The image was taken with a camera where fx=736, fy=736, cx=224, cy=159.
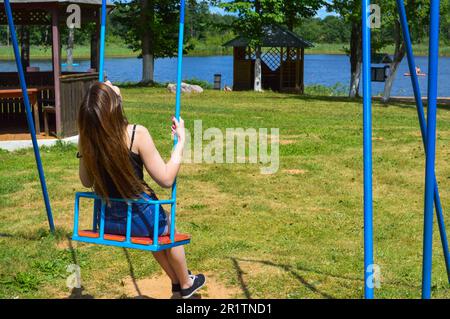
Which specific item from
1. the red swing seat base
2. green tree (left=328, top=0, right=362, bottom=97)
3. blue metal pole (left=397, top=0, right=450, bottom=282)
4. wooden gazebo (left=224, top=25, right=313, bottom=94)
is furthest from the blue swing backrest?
wooden gazebo (left=224, top=25, right=313, bottom=94)

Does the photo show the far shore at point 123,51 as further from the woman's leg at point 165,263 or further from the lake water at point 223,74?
the woman's leg at point 165,263

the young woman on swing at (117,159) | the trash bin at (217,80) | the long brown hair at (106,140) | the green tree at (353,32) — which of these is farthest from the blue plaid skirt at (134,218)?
the trash bin at (217,80)

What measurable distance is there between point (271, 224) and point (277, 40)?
2262cm

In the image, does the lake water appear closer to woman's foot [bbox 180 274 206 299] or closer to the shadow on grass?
the shadow on grass

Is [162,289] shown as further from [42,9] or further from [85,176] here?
[42,9]

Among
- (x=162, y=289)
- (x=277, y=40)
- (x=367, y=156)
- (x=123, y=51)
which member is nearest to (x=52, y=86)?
(x=162, y=289)

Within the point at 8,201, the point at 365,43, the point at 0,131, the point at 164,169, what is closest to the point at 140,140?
the point at 164,169

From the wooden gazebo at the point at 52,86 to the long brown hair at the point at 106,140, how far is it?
29.2 feet

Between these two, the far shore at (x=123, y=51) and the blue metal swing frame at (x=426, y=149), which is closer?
Result: the blue metal swing frame at (x=426, y=149)

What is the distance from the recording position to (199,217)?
785 centimetres

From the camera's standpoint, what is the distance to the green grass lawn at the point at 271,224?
574 cm

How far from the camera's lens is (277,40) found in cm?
2947
